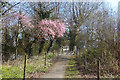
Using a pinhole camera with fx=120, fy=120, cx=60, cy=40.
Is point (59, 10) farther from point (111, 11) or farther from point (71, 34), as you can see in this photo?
point (111, 11)

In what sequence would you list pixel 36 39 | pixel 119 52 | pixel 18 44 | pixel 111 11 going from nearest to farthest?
1. pixel 119 52
2. pixel 111 11
3. pixel 18 44
4. pixel 36 39

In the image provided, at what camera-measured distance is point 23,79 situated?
13.5 ft

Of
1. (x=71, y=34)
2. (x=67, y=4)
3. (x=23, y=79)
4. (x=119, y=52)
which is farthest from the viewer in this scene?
(x=71, y=34)

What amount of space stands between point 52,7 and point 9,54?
4.44 metres

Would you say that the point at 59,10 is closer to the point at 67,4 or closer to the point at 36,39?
the point at 67,4

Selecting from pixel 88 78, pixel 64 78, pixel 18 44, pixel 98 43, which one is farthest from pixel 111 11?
pixel 18 44

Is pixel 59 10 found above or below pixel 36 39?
above

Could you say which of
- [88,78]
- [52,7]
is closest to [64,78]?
[88,78]

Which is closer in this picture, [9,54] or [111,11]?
[111,11]

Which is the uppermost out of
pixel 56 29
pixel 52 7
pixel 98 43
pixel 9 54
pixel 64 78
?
pixel 52 7

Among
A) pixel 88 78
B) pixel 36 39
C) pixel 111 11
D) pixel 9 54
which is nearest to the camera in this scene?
pixel 88 78

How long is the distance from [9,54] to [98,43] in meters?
4.76

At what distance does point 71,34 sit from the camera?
1205 cm

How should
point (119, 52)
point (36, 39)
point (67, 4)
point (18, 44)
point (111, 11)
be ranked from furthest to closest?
point (67, 4), point (36, 39), point (18, 44), point (111, 11), point (119, 52)
